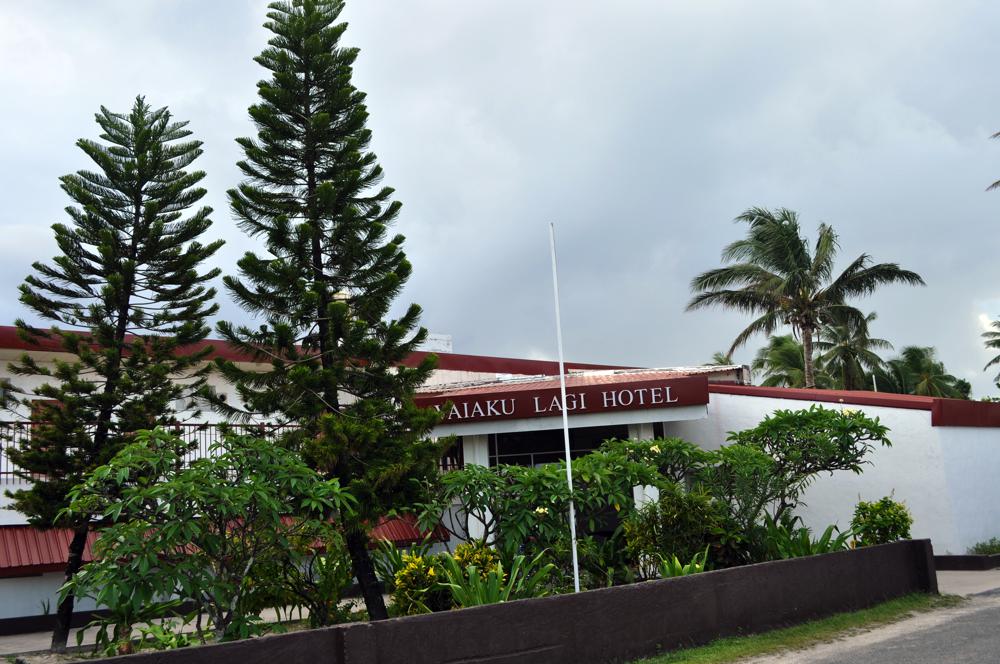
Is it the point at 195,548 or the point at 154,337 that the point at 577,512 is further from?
the point at 154,337

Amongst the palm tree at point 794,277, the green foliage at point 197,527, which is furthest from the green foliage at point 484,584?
the palm tree at point 794,277

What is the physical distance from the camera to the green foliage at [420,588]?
28.1 feet

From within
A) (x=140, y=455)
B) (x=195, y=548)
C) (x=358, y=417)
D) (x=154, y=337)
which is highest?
(x=154, y=337)

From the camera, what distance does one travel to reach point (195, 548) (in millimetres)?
7582

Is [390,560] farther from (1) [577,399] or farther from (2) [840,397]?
(2) [840,397]

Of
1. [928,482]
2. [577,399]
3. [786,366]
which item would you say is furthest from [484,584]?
[786,366]

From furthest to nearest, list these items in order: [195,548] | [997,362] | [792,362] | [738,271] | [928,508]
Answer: [997,362]
[792,362]
[738,271]
[928,508]
[195,548]

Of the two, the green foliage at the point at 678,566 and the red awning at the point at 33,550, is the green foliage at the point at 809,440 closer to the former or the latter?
the green foliage at the point at 678,566

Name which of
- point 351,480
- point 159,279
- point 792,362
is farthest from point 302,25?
point 792,362

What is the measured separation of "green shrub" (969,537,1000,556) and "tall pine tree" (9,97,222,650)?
41.0 ft

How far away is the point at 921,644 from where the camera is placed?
26.2ft

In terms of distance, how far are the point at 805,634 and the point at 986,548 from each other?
7648 millimetres

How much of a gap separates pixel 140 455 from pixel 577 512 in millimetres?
5295

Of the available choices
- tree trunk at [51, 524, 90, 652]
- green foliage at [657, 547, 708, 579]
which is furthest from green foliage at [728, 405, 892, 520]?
tree trunk at [51, 524, 90, 652]
